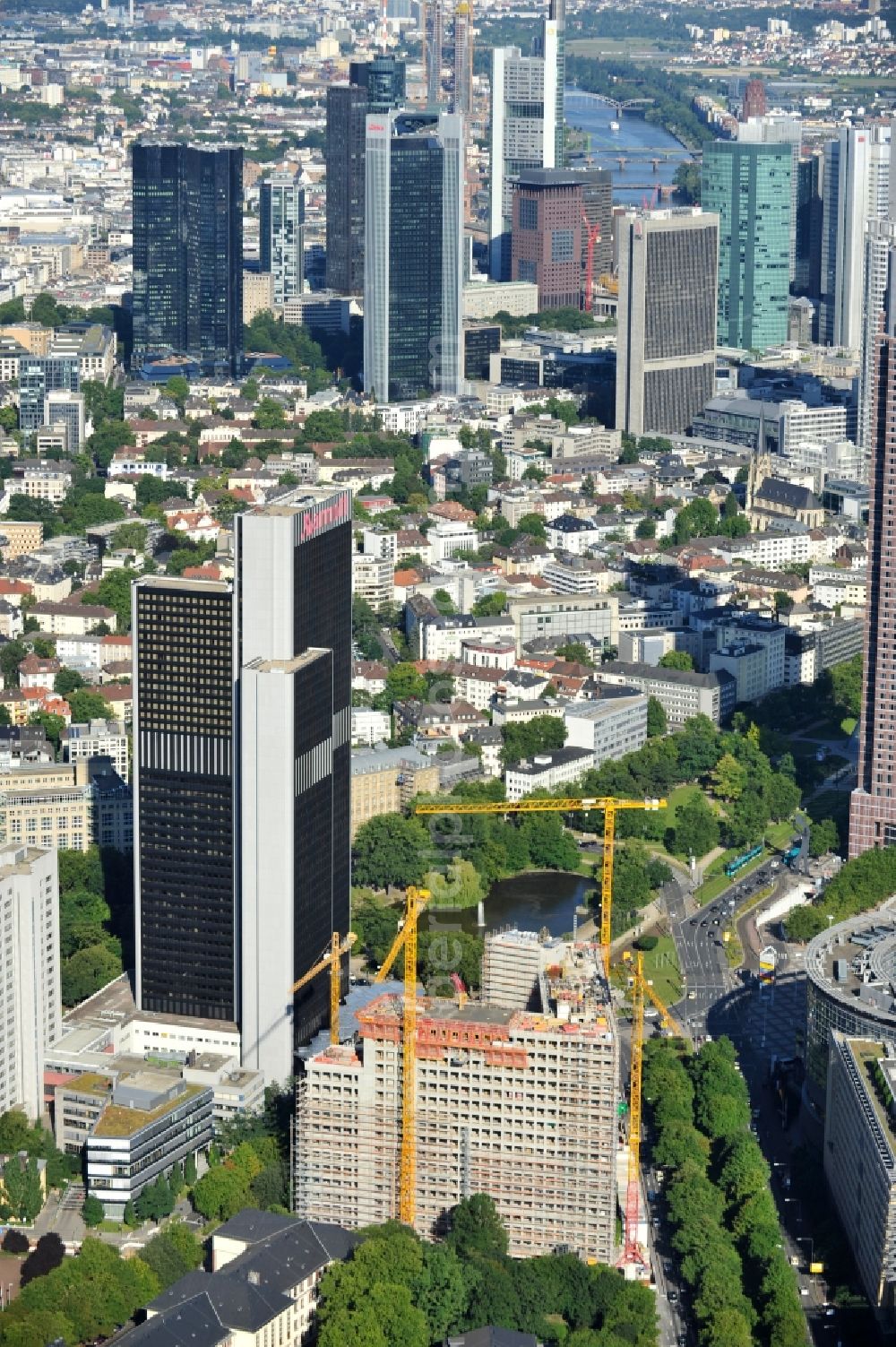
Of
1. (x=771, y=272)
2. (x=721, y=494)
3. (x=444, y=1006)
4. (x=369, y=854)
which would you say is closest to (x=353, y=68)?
(x=771, y=272)

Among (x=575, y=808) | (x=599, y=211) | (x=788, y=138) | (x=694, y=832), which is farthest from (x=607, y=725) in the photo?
(x=599, y=211)

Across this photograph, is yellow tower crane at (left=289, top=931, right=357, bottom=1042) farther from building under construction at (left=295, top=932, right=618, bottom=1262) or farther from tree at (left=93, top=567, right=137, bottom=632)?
tree at (left=93, top=567, right=137, bottom=632)

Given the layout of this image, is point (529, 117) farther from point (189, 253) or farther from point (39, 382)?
point (39, 382)

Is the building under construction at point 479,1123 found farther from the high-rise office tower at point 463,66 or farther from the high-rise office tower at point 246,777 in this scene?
the high-rise office tower at point 463,66

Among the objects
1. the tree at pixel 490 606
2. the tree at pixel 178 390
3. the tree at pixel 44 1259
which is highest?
the tree at pixel 178 390

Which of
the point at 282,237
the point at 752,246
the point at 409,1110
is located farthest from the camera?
the point at 282,237

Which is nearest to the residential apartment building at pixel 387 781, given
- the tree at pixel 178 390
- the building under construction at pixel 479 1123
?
the building under construction at pixel 479 1123
